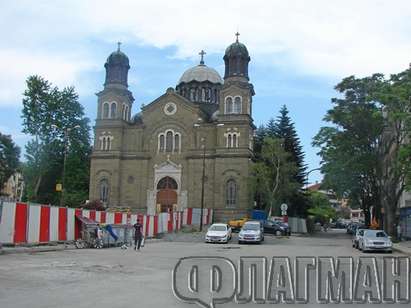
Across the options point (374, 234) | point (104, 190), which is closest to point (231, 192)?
point (104, 190)

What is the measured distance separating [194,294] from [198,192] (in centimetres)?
5217

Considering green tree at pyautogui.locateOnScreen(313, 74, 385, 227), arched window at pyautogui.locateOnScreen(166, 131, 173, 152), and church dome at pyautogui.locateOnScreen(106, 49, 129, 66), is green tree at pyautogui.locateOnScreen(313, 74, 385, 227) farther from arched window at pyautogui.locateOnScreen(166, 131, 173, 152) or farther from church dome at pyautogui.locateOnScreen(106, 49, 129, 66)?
church dome at pyautogui.locateOnScreen(106, 49, 129, 66)

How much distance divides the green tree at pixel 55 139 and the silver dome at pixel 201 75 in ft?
48.3

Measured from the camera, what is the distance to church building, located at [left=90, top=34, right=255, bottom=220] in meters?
62.9

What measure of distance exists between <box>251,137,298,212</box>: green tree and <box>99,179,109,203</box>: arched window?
18.4 m

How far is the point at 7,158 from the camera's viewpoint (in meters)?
84.8

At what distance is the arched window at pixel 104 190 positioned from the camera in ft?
219

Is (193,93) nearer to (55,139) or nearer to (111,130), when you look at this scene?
(111,130)

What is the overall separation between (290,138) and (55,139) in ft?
99.4

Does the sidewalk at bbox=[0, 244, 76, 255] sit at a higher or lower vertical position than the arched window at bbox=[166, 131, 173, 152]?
lower

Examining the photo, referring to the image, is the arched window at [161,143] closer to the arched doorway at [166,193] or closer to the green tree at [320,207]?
the arched doorway at [166,193]

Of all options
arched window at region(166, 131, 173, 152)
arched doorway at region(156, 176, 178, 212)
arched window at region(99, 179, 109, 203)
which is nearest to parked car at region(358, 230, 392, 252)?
arched doorway at region(156, 176, 178, 212)

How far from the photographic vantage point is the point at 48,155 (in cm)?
6850

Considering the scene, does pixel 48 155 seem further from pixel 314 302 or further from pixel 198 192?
pixel 314 302
